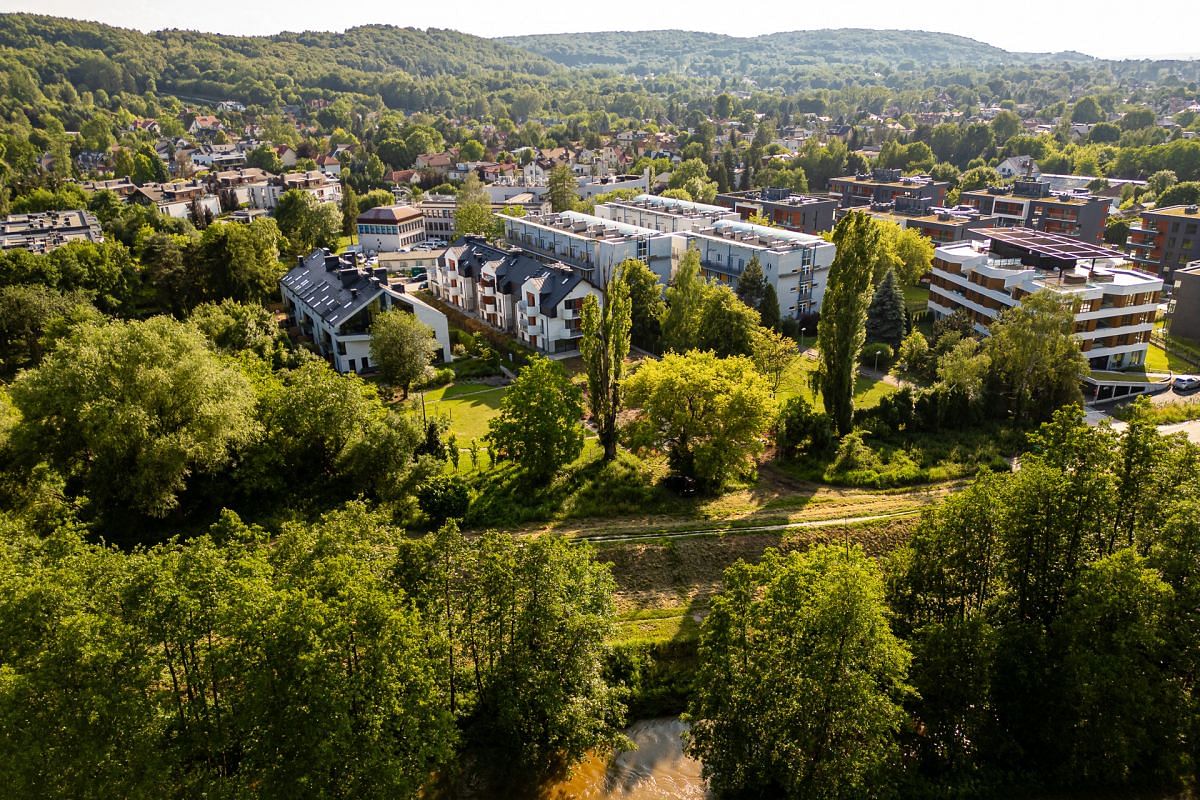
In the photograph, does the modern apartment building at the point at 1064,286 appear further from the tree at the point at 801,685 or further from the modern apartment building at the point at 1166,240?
the tree at the point at 801,685

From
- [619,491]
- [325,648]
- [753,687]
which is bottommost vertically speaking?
[619,491]

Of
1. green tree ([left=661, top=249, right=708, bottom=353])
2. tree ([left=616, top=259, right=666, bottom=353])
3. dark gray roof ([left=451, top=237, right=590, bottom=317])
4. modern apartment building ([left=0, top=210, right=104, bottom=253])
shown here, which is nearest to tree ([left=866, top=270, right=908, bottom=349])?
green tree ([left=661, top=249, right=708, bottom=353])

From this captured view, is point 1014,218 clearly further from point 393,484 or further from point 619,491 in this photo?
point 393,484

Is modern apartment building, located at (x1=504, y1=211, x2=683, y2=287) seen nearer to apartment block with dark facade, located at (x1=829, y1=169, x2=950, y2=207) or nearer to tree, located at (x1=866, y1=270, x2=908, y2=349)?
tree, located at (x1=866, y1=270, x2=908, y2=349)

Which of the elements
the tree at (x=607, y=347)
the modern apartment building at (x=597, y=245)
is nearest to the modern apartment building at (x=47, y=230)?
the modern apartment building at (x=597, y=245)

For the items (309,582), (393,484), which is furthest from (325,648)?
(393,484)

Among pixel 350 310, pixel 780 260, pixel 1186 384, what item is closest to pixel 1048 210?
pixel 1186 384
